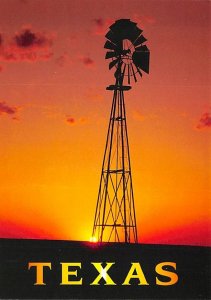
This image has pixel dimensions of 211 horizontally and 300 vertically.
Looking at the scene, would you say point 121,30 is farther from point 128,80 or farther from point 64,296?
point 64,296

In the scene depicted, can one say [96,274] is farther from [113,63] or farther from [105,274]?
[113,63]

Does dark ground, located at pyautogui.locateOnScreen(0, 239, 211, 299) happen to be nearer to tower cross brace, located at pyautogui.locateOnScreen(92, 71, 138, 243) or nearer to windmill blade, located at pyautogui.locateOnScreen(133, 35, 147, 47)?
tower cross brace, located at pyautogui.locateOnScreen(92, 71, 138, 243)

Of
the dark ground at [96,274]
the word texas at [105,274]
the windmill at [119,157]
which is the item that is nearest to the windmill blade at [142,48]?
the windmill at [119,157]

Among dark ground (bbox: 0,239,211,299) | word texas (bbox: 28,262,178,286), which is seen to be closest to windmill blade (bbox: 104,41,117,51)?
dark ground (bbox: 0,239,211,299)

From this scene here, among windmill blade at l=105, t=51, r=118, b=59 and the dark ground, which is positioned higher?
windmill blade at l=105, t=51, r=118, b=59

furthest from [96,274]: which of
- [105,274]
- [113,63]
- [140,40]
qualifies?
[140,40]

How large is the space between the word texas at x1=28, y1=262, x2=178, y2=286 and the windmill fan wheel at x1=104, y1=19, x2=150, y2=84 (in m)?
2.58

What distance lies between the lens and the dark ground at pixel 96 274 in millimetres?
9094

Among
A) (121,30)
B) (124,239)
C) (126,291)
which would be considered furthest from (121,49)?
(126,291)

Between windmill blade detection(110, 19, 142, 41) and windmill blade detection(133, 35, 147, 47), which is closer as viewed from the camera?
windmill blade detection(110, 19, 142, 41)

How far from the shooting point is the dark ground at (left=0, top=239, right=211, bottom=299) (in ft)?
29.8

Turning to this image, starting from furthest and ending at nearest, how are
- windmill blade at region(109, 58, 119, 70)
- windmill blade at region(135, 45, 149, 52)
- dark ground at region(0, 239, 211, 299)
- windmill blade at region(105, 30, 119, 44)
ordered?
windmill blade at region(109, 58, 119, 70), windmill blade at region(135, 45, 149, 52), windmill blade at region(105, 30, 119, 44), dark ground at region(0, 239, 211, 299)

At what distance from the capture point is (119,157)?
10.2 metres

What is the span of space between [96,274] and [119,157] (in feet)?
6.04
